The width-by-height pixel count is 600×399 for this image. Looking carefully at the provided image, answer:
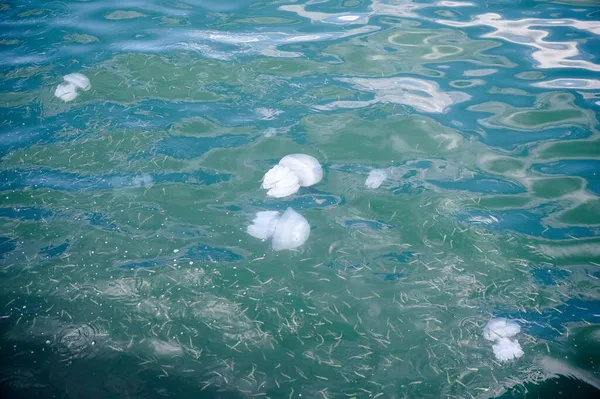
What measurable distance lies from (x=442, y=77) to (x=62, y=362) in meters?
5.39

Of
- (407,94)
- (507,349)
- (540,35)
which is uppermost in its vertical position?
(540,35)

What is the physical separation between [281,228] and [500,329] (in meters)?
1.98

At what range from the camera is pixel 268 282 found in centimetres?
347

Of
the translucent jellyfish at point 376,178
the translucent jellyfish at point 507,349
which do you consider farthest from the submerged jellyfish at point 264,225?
the translucent jellyfish at point 507,349

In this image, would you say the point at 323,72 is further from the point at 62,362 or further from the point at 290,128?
the point at 62,362

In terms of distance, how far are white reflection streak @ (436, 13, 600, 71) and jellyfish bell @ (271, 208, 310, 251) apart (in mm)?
4328

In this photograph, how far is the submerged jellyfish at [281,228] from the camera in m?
3.76

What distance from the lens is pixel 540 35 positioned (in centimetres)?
609

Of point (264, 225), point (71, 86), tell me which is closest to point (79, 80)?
point (71, 86)

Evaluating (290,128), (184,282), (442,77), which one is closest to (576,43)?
(442,77)

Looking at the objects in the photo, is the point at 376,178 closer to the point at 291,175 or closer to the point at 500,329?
the point at 291,175

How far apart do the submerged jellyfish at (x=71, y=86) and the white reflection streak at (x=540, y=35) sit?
216 inches

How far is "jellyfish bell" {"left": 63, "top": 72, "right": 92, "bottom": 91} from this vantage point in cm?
554

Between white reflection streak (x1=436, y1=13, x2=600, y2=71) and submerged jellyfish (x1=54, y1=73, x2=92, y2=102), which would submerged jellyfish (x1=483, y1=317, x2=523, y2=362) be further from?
submerged jellyfish (x1=54, y1=73, x2=92, y2=102)
